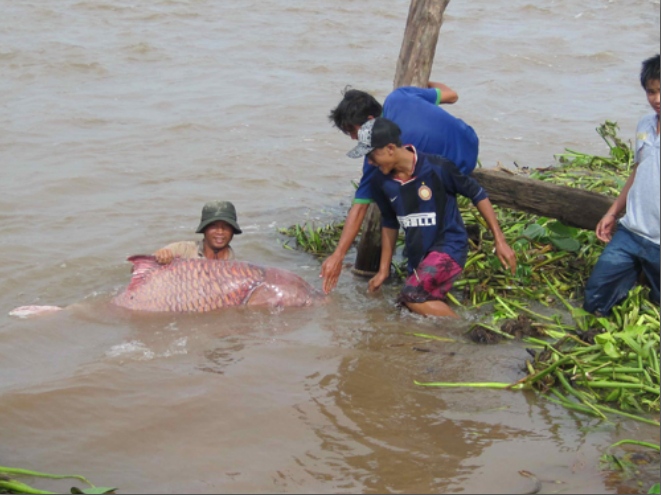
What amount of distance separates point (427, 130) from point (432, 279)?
2.90 ft

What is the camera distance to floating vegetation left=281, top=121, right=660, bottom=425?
4.33 m

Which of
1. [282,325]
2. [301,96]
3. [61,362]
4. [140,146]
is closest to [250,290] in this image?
[282,325]

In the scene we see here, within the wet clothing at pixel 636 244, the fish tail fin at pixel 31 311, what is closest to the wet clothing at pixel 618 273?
the wet clothing at pixel 636 244

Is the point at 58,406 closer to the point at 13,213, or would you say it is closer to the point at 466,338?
the point at 466,338

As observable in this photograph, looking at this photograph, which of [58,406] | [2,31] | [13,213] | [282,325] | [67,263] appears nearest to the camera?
[58,406]

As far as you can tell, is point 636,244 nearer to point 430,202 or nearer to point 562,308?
point 562,308

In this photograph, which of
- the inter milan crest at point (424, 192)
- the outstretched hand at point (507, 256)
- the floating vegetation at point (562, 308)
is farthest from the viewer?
the inter milan crest at point (424, 192)

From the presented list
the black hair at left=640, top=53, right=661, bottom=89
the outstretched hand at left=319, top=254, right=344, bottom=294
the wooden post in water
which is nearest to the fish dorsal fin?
the outstretched hand at left=319, top=254, right=344, bottom=294

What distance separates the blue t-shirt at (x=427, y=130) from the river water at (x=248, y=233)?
936 millimetres

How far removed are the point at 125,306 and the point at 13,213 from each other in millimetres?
2739

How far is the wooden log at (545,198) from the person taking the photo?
557 cm

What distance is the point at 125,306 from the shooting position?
571cm

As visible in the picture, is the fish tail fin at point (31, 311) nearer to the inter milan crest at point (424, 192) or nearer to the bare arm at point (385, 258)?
the bare arm at point (385, 258)

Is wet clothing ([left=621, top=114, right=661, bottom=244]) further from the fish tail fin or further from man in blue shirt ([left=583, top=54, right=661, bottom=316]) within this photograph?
the fish tail fin
